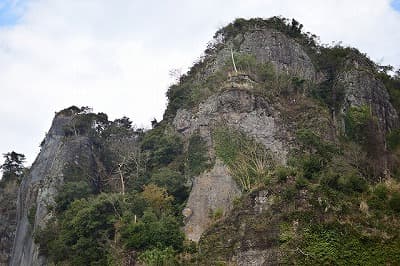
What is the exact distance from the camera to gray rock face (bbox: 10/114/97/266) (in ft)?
140

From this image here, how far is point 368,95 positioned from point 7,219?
34755 millimetres

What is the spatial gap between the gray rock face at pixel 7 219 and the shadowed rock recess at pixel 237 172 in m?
0.14

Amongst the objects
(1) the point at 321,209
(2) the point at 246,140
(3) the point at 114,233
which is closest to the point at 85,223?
(3) the point at 114,233

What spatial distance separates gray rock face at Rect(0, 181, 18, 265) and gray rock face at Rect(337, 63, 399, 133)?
105 feet

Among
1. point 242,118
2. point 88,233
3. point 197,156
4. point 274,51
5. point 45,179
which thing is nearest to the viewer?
point 88,233

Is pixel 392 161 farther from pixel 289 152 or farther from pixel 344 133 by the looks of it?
pixel 289 152

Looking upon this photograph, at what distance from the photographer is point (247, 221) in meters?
27.0

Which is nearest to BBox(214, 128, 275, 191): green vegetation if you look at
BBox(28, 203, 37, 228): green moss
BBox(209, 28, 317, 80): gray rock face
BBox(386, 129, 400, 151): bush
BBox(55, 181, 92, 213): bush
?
BBox(209, 28, 317, 80): gray rock face

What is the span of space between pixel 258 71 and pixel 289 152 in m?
9.13

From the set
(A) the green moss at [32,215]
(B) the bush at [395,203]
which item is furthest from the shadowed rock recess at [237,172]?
(A) the green moss at [32,215]

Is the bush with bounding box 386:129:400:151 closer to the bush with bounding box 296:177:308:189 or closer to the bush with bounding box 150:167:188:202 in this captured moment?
the bush with bounding box 150:167:188:202

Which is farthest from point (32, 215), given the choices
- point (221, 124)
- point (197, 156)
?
point (221, 124)

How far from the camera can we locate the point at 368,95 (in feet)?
144

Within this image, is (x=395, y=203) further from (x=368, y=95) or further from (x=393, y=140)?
(x=368, y=95)
